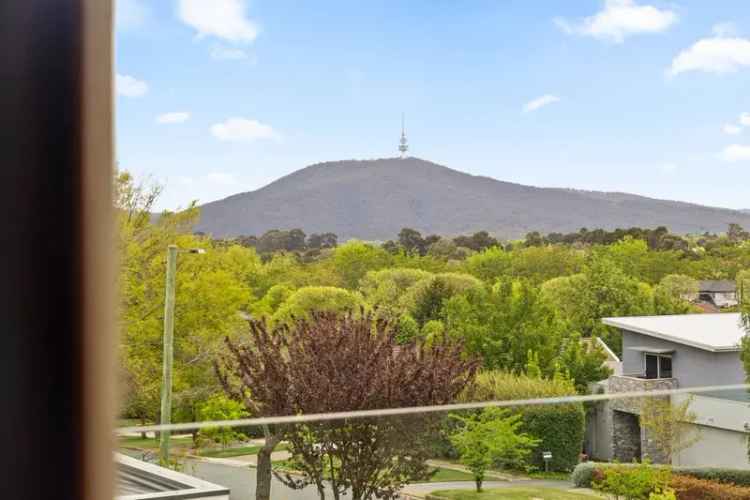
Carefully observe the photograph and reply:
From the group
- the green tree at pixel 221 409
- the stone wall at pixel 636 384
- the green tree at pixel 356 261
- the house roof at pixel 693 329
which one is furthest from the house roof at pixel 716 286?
the green tree at pixel 221 409

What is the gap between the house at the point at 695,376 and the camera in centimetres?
168

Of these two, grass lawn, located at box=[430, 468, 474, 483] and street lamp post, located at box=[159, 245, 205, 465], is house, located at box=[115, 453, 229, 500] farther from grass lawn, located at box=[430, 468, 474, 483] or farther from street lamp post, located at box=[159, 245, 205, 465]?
street lamp post, located at box=[159, 245, 205, 465]

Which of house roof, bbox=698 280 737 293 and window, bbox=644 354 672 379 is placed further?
house roof, bbox=698 280 737 293

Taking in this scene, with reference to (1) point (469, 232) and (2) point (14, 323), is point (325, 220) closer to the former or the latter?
(1) point (469, 232)

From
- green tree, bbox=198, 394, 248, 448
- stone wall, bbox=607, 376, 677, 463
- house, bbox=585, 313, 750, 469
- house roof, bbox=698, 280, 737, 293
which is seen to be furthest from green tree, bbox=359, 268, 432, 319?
stone wall, bbox=607, 376, 677, 463

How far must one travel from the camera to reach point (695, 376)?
8.10 meters

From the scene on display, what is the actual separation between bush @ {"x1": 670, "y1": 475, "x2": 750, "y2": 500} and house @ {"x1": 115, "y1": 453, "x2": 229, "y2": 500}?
92 centimetres

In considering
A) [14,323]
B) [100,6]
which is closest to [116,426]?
[14,323]

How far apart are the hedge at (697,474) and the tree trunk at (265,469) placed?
634mm

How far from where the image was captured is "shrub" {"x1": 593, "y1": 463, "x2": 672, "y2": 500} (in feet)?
5.12

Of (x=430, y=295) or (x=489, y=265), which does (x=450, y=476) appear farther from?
(x=489, y=265)

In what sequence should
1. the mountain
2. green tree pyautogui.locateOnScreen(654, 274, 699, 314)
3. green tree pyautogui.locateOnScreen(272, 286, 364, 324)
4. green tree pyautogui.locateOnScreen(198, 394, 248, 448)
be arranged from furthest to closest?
the mountain < green tree pyautogui.locateOnScreen(654, 274, 699, 314) < green tree pyautogui.locateOnScreen(272, 286, 364, 324) < green tree pyautogui.locateOnScreen(198, 394, 248, 448)

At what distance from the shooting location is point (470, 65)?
41938 millimetres

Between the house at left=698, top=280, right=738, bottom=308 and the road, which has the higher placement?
the house at left=698, top=280, right=738, bottom=308
